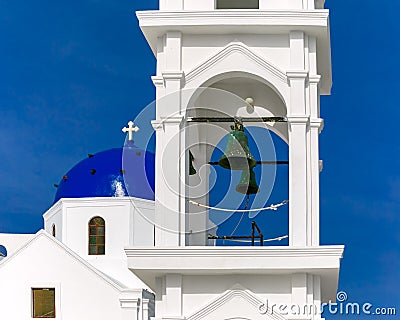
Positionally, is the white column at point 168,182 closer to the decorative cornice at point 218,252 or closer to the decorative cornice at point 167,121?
the decorative cornice at point 167,121

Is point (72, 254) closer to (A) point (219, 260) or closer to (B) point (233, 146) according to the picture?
(B) point (233, 146)

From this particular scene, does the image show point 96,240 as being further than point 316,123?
Yes

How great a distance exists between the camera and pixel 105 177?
36250 mm

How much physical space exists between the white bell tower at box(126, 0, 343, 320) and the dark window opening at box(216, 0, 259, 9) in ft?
5.30

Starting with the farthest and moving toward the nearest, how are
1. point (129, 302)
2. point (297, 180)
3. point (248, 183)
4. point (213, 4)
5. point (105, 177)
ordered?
1. point (105, 177)
2. point (129, 302)
3. point (248, 183)
4. point (213, 4)
5. point (297, 180)

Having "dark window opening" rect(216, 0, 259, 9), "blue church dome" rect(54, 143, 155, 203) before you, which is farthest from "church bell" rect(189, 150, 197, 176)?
"blue church dome" rect(54, 143, 155, 203)

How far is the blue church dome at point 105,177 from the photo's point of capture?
1415 inches

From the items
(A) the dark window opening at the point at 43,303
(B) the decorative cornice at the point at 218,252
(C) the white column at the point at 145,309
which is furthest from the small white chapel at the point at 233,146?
(A) the dark window opening at the point at 43,303

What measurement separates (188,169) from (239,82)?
1662 mm

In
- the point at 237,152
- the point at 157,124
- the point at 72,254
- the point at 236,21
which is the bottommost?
the point at 237,152

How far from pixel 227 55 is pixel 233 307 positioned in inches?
114

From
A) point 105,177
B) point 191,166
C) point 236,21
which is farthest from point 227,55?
point 105,177

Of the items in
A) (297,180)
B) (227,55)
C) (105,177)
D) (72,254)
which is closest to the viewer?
(297,180)

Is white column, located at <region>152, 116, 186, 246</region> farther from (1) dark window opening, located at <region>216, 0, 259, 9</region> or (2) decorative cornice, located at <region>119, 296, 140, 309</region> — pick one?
(2) decorative cornice, located at <region>119, 296, 140, 309</region>
